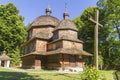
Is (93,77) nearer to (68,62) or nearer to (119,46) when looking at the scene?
(68,62)

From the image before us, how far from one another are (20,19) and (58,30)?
768 inches

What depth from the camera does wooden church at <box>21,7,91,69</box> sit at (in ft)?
110

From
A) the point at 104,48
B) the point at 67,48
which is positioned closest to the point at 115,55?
the point at 104,48

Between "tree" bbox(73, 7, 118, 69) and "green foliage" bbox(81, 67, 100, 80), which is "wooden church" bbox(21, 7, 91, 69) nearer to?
"tree" bbox(73, 7, 118, 69)

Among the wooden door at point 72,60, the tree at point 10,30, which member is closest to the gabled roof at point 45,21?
the tree at point 10,30

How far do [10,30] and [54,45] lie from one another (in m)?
17.1

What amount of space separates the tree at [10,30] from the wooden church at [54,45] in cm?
682

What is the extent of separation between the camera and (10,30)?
49.9m

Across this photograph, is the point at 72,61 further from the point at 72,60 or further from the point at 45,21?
the point at 45,21

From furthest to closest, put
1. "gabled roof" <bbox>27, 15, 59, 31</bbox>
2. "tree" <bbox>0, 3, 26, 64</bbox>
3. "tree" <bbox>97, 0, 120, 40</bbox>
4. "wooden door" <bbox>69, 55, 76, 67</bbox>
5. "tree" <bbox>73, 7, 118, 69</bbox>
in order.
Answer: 1. "tree" <bbox>0, 3, 26, 64</bbox>
2. "tree" <bbox>73, 7, 118, 69</bbox>
3. "gabled roof" <bbox>27, 15, 59, 31</bbox>
4. "tree" <bbox>97, 0, 120, 40</bbox>
5. "wooden door" <bbox>69, 55, 76, 67</bbox>

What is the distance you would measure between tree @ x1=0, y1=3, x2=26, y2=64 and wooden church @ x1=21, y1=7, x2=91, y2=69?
269 inches

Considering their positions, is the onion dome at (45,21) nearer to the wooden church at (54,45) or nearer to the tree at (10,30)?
the wooden church at (54,45)

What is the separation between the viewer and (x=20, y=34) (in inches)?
2023

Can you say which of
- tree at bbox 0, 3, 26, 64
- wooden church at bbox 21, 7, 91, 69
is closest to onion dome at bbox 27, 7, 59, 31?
wooden church at bbox 21, 7, 91, 69
